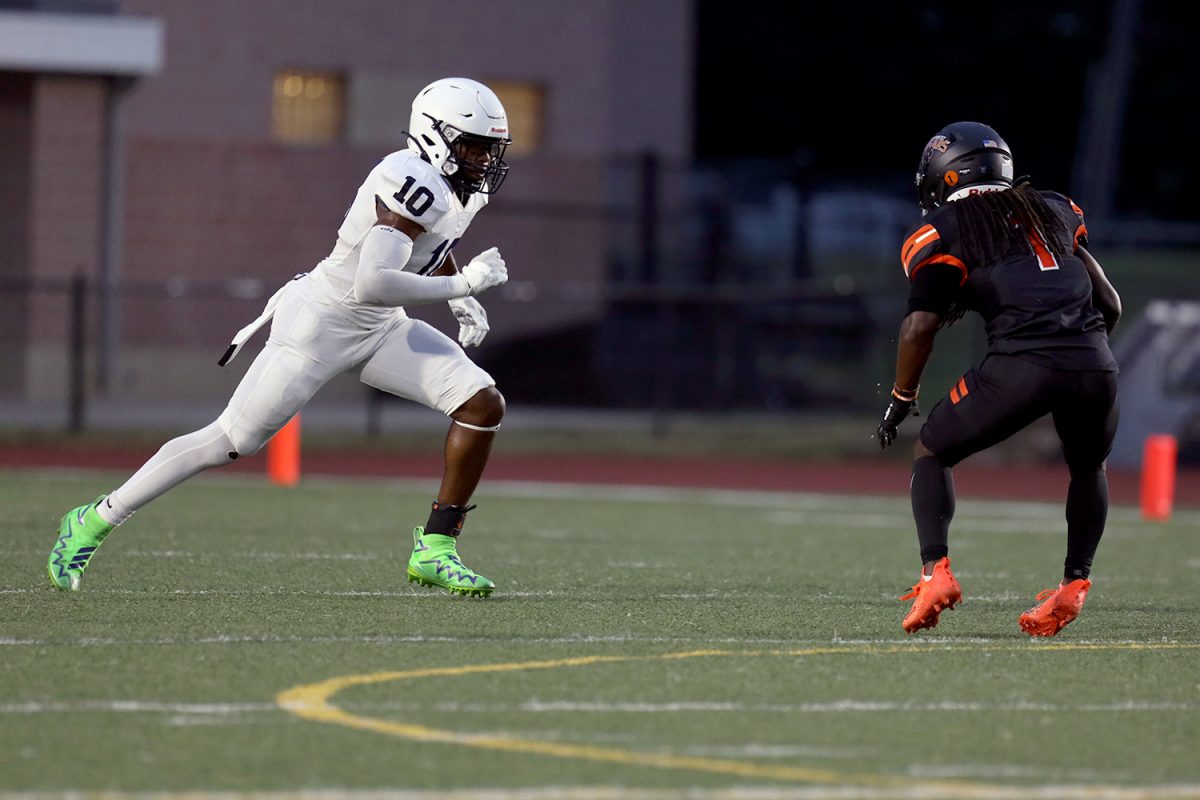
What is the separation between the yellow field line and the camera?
447 cm

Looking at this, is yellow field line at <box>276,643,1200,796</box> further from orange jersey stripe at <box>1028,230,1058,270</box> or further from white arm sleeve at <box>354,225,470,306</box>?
white arm sleeve at <box>354,225,470,306</box>

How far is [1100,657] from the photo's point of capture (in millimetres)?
6379

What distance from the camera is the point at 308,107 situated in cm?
2703

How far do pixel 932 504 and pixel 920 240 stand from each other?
895 mm

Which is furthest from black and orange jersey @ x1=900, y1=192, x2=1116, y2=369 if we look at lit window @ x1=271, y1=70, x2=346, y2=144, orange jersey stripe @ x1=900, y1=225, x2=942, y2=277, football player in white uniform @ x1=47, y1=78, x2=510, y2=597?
lit window @ x1=271, y1=70, x2=346, y2=144

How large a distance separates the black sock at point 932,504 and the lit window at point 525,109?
21.3 m

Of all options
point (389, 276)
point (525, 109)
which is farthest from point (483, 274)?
point (525, 109)

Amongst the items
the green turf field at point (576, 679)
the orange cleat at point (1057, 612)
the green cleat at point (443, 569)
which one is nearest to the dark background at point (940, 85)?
the green turf field at point (576, 679)

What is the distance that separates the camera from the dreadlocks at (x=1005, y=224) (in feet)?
22.4

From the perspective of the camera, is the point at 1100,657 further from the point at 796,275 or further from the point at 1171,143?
the point at 1171,143

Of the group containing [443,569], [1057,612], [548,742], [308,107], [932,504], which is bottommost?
[443,569]

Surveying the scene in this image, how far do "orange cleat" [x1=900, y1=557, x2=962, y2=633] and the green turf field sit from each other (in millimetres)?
96

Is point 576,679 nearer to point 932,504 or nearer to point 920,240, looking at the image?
point 932,504

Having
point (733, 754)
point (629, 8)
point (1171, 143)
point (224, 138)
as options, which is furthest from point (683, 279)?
point (733, 754)
